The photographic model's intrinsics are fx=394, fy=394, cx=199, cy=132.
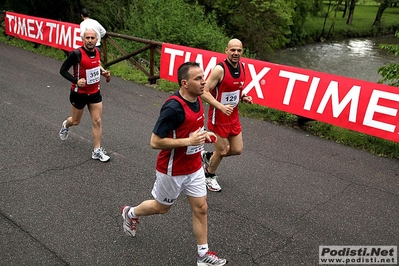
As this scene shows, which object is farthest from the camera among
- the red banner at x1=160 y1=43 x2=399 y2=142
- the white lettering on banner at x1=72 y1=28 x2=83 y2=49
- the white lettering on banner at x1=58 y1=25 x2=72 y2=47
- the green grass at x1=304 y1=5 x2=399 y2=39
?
the green grass at x1=304 y1=5 x2=399 y2=39

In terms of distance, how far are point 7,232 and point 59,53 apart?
11246 mm

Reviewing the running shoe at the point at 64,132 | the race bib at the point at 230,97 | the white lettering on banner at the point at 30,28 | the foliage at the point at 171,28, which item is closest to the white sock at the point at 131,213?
the race bib at the point at 230,97

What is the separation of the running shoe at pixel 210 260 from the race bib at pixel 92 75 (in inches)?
129

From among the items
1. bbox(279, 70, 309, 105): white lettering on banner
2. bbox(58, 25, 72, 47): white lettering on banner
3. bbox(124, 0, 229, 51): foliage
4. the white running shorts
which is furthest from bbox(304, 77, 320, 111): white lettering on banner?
bbox(124, 0, 229, 51): foliage

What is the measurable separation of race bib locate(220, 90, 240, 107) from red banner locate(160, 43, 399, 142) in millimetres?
2826

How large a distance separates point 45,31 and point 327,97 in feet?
36.4

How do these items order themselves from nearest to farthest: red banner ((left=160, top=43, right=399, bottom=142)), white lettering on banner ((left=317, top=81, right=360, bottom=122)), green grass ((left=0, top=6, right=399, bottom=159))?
red banner ((left=160, top=43, right=399, bottom=142))
white lettering on banner ((left=317, top=81, right=360, bottom=122))
green grass ((left=0, top=6, right=399, bottom=159))

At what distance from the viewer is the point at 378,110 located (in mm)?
6621

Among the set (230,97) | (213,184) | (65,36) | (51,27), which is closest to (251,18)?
(51,27)

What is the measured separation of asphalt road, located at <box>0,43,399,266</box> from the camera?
4.04 metres

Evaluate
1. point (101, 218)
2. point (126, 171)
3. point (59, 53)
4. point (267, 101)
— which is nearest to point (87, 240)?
point (101, 218)

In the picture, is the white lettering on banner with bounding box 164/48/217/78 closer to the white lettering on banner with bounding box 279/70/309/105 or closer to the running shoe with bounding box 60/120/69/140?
the white lettering on banner with bounding box 279/70/309/105
